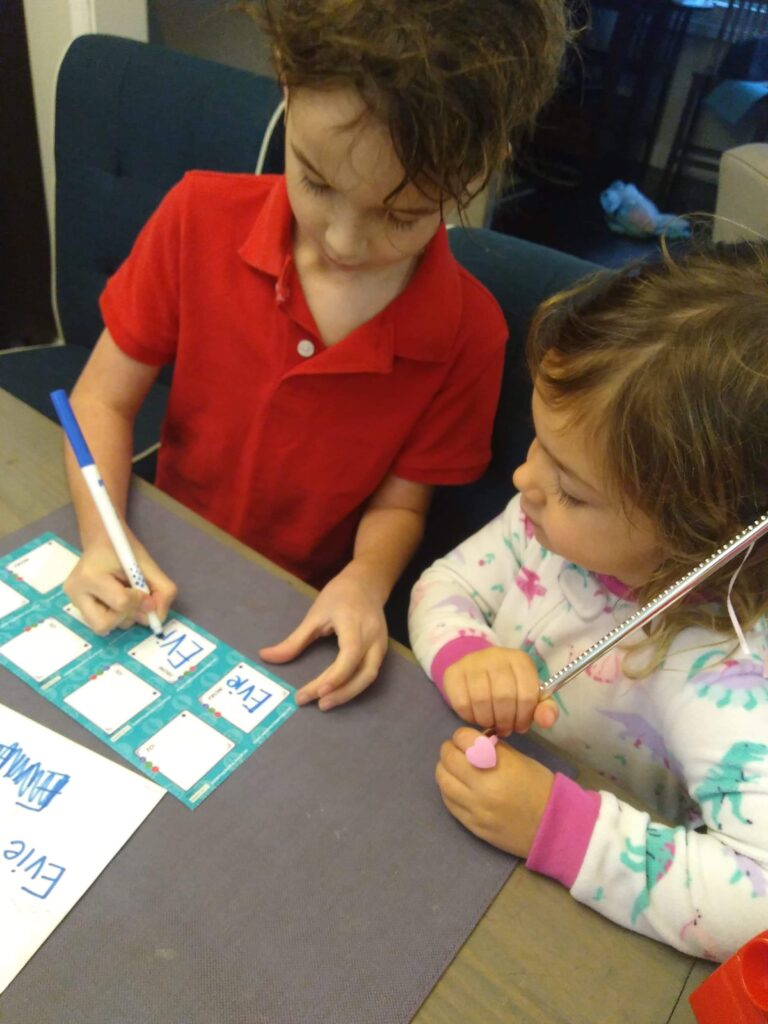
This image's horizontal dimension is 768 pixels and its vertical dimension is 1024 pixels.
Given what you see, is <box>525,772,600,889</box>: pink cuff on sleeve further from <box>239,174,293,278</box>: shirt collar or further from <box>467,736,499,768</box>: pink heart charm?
<box>239,174,293,278</box>: shirt collar

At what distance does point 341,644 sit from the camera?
62 centimetres

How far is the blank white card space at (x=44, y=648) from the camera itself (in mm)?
579

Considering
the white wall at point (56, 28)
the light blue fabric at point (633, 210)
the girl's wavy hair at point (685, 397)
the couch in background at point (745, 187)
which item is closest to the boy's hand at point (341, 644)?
the girl's wavy hair at point (685, 397)

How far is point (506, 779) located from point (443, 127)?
1.54ft

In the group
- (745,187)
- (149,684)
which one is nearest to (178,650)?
(149,684)

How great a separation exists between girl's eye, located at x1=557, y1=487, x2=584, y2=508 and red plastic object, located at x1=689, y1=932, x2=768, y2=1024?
0.29 meters

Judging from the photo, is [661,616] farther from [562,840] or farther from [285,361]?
[285,361]

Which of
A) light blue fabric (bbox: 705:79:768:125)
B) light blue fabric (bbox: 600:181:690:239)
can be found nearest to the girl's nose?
light blue fabric (bbox: 705:79:768:125)

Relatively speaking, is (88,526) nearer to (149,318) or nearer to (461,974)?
(149,318)

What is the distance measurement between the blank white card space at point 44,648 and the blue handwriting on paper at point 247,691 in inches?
4.6

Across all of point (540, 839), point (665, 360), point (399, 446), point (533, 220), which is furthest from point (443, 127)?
point (533, 220)

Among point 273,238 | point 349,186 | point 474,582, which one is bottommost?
point 474,582

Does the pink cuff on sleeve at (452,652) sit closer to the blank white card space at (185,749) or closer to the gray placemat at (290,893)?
the gray placemat at (290,893)

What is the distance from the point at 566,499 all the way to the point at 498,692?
0.15 meters
